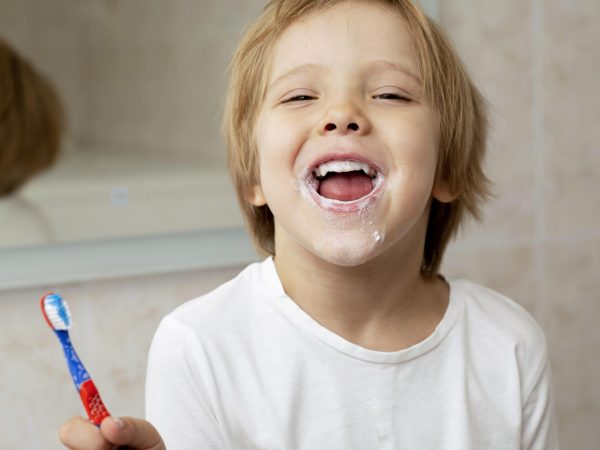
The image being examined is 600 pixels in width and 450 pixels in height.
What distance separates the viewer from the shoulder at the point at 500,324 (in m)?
0.88

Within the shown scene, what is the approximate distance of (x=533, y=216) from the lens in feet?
4.76

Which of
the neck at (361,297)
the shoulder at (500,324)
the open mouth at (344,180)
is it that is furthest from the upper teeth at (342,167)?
the shoulder at (500,324)

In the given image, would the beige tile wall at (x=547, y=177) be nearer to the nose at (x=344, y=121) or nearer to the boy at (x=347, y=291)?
the boy at (x=347, y=291)

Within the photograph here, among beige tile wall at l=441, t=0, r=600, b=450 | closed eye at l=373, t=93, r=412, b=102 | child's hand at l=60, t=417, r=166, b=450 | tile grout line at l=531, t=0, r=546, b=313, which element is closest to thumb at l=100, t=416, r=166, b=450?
child's hand at l=60, t=417, r=166, b=450

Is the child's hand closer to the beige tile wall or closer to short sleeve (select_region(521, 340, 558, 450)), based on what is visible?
short sleeve (select_region(521, 340, 558, 450))

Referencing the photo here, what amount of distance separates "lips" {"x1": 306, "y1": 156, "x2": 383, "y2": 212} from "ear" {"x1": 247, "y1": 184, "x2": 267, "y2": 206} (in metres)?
0.13

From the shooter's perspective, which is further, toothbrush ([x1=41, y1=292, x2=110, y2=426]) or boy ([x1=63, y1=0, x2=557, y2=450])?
boy ([x1=63, y1=0, x2=557, y2=450])

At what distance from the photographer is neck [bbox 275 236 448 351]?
0.83 meters

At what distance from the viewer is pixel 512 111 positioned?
1.40 meters

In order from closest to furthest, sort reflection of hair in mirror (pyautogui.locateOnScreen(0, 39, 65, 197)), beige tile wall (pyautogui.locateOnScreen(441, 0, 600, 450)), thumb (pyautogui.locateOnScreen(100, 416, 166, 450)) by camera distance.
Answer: thumb (pyautogui.locateOnScreen(100, 416, 166, 450)), reflection of hair in mirror (pyautogui.locateOnScreen(0, 39, 65, 197)), beige tile wall (pyautogui.locateOnScreen(441, 0, 600, 450))

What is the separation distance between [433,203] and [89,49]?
0.49 metres

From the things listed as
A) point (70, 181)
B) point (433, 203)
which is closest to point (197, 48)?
point (70, 181)

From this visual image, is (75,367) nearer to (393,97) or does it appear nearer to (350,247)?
(350,247)

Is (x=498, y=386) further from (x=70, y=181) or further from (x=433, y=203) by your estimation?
(x=70, y=181)
